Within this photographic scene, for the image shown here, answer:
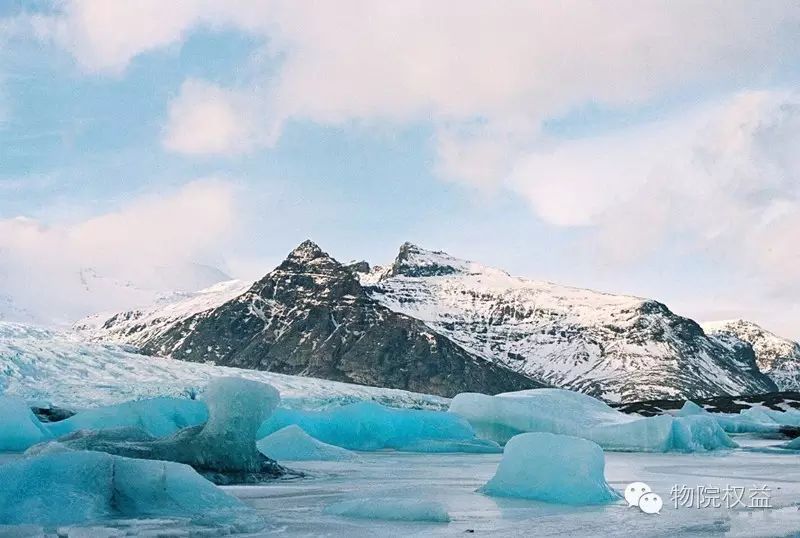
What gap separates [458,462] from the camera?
651 inches

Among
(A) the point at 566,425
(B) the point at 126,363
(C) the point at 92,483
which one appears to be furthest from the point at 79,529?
(B) the point at 126,363

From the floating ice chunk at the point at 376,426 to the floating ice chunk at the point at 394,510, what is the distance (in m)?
14.9

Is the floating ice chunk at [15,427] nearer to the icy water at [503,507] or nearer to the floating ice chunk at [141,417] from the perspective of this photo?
the floating ice chunk at [141,417]

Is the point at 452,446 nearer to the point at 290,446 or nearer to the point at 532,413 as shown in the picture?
the point at 532,413

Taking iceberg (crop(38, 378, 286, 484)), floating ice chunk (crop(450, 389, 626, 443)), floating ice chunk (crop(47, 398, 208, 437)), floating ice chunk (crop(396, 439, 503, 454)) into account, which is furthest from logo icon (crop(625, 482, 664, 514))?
floating ice chunk (crop(450, 389, 626, 443))

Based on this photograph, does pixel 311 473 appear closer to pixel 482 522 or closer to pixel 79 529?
pixel 482 522

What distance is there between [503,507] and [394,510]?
61.4 inches

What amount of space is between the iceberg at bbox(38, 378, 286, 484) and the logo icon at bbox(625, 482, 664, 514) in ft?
15.7

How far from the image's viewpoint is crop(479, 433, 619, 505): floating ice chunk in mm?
8977

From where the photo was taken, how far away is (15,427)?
1608cm

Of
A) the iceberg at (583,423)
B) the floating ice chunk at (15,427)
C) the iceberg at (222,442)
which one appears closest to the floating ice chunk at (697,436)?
the iceberg at (583,423)

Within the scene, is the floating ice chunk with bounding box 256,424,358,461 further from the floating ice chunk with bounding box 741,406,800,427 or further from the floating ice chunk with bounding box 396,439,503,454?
the floating ice chunk with bounding box 741,406,800,427

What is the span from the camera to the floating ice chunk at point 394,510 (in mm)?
7242

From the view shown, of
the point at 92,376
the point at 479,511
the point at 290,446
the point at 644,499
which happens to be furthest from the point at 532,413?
the point at 92,376
